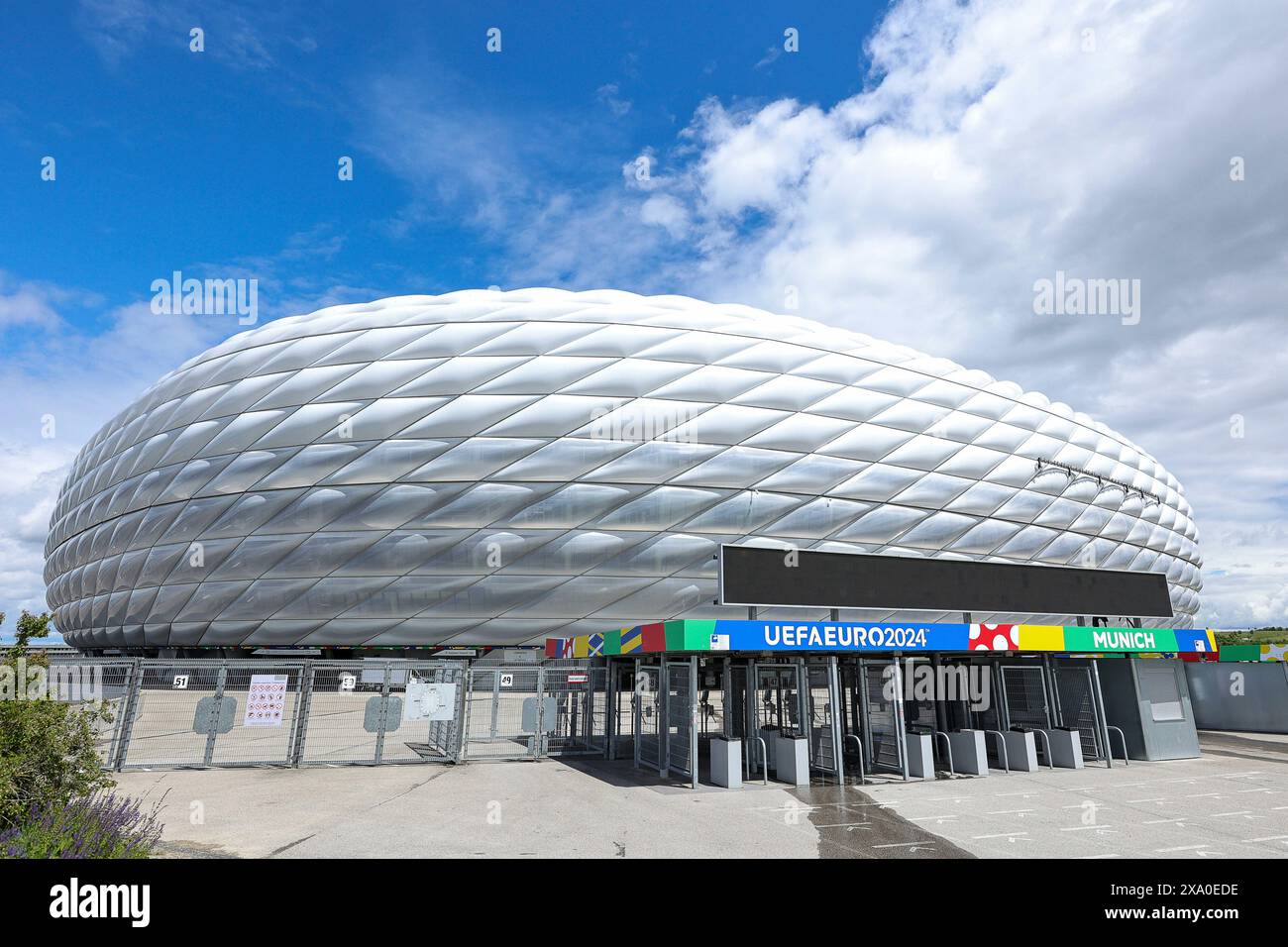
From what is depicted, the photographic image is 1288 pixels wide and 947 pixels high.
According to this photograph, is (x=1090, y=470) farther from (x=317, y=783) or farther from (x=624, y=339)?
(x=317, y=783)

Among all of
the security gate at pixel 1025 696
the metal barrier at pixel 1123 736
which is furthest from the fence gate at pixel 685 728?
the metal barrier at pixel 1123 736

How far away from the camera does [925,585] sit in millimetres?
16625

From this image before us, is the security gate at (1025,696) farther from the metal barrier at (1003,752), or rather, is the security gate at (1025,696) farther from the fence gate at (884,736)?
the fence gate at (884,736)

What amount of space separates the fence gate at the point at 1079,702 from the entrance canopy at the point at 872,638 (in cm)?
120

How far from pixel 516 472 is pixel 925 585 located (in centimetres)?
1653

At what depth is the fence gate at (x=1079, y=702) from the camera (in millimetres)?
16562

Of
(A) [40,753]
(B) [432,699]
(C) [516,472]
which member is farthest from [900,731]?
(C) [516,472]

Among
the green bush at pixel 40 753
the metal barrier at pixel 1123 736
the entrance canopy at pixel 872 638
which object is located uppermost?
the entrance canopy at pixel 872 638

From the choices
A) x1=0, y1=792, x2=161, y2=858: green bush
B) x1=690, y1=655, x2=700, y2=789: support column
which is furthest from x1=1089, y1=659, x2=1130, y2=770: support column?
x1=0, y1=792, x2=161, y2=858: green bush

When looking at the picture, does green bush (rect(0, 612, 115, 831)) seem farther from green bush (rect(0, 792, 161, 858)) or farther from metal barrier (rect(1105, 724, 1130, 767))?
metal barrier (rect(1105, 724, 1130, 767))

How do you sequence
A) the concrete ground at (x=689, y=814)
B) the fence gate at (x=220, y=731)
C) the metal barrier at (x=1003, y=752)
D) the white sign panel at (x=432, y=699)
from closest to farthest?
the concrete ground at (x=689, y=814) < the fence gate at (x=220, y=731) < the white sign panel at (x=432, y=699) < the metal barrier at (x=1003, y=752)

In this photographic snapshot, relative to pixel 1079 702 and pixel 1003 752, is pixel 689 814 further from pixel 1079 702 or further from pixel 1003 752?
pixel 1079 702

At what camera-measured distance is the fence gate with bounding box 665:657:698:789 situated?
41.0 feet

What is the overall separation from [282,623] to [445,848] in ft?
81.6
